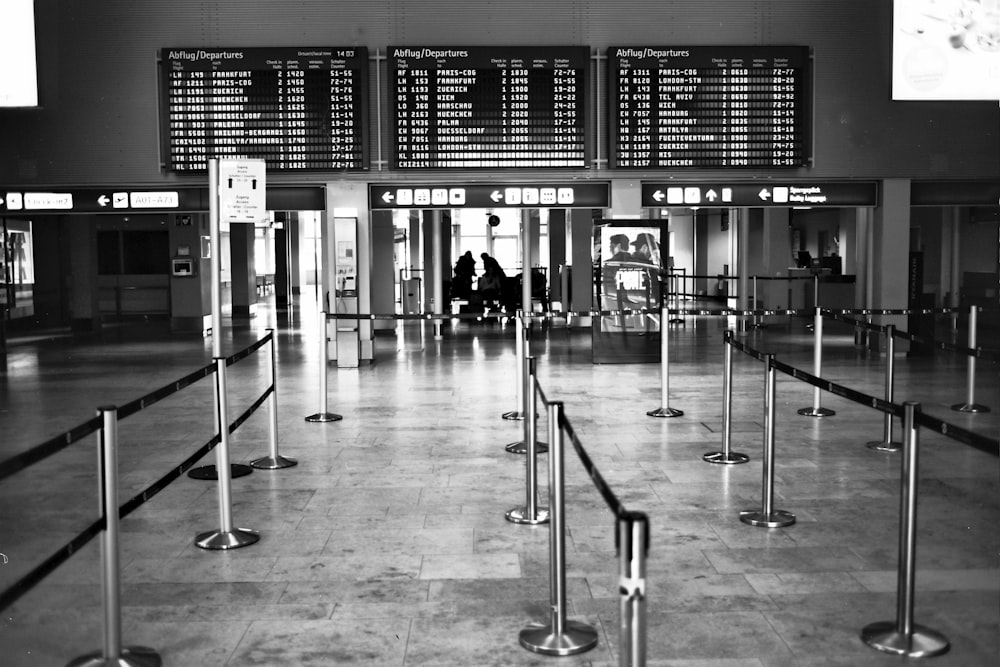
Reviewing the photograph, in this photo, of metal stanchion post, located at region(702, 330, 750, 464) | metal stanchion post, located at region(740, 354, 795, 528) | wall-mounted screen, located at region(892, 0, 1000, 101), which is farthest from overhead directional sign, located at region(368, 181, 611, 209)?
metal stanchion post, located at region(740, 354, 795, 528)

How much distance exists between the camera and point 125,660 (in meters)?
4.00

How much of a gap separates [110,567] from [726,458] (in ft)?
15.8

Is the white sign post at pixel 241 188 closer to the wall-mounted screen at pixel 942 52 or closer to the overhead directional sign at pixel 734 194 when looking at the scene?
the overhead directional sign at pixel 734 194

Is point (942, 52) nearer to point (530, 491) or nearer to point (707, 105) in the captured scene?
point (707, 105)

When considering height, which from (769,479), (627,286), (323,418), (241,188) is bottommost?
(323,418)

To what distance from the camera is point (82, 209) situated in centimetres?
1341

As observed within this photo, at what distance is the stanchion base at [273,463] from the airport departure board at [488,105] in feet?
19.9

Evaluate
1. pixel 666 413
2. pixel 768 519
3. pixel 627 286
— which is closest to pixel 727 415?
pixel 768 519

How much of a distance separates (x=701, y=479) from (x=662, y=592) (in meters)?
2.42

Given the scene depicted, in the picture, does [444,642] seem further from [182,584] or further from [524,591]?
[182,584]

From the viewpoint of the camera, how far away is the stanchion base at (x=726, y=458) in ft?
25.2

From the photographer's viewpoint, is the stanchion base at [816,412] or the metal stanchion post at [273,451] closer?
the metal stanchion post at [273,451]

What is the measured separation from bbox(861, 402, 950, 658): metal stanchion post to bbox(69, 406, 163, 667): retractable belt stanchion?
9.27 ft

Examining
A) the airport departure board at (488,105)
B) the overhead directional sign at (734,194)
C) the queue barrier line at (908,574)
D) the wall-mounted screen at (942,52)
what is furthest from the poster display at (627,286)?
the queue barrier line at (908,574)
